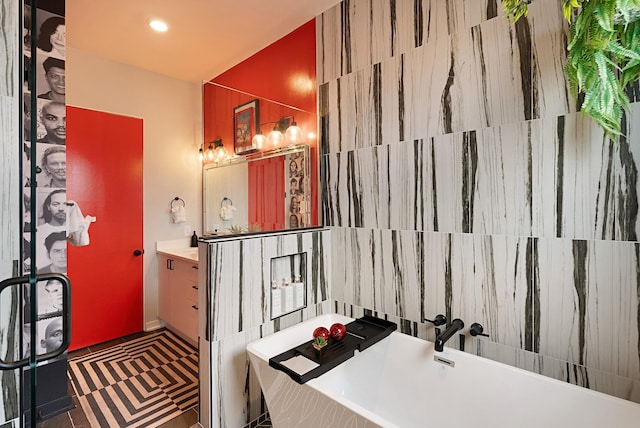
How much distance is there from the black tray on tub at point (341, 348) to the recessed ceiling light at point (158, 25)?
2.68 metres

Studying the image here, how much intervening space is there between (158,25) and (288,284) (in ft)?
7.72

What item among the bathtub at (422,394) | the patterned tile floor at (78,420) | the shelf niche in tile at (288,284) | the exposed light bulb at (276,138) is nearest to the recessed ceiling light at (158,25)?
the exposed light bulb at (276,138)

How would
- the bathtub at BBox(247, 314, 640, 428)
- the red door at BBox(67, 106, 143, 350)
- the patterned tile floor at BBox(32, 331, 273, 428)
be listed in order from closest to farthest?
the bathtub at BBox(247, 314, 640, 428)
the patterned tile floor at BBox(32, 331, 273, 428)
the red door at BBox(67, 106, 143, 350)

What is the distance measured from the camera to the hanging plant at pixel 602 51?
102cm

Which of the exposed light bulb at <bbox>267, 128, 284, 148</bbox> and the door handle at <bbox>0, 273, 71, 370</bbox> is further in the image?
the exposed light bulb at <bbox>267, 128, 284, 148</bbox>

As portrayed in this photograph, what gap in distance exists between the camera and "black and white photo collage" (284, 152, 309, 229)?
2.45 metres

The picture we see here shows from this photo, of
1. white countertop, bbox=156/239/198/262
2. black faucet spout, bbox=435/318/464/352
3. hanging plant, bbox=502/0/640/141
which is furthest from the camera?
white countertop, bbox=156/239/198/262

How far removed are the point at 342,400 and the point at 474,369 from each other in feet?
2.48

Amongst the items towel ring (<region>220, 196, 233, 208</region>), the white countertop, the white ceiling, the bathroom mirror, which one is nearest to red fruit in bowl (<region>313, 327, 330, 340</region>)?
the bathroom mirror

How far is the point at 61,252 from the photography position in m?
2.20

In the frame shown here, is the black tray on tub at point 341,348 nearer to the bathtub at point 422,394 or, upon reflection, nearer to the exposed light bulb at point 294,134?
the bathtub at point 422,394

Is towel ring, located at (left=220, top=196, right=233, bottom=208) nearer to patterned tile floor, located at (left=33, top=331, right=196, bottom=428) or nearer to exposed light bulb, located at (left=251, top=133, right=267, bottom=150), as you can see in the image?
exposed light bulb, located at (left=251, top=133, right=267, bottom=150)

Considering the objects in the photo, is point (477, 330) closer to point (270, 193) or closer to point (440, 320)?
point (440, 320)

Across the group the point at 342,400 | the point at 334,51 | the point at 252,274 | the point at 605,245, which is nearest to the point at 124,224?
the point at 252,274
